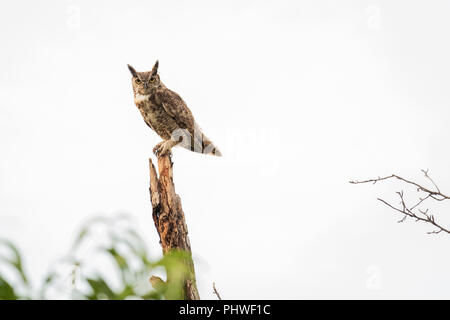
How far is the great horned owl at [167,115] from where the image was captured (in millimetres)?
8703

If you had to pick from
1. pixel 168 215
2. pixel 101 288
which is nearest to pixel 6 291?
pixel 101 288

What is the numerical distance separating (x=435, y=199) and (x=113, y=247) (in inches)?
120

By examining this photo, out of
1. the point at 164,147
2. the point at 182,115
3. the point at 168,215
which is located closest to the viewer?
the point at 168,215

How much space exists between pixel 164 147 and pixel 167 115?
1.35 m

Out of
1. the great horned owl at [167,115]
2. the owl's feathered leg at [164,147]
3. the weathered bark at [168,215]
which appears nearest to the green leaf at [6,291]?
the weathered bark at [168,215]

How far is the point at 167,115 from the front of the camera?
878 centimetres

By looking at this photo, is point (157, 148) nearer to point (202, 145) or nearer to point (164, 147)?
point (164, 147)

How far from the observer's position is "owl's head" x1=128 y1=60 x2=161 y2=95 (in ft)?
29.1

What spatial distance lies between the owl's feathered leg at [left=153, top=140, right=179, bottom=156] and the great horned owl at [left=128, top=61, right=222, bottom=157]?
362mm
